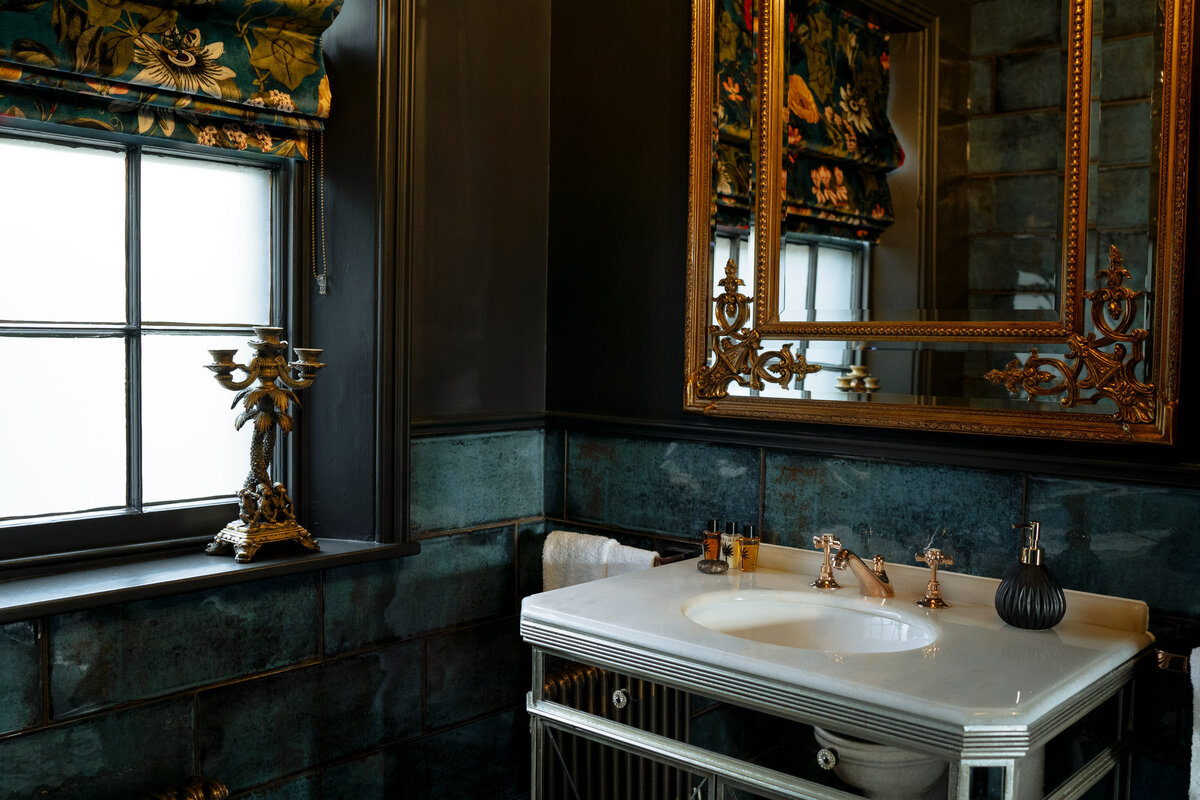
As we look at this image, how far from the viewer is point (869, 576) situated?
1723mm

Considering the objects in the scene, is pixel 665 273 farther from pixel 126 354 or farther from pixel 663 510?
pixel 126 354

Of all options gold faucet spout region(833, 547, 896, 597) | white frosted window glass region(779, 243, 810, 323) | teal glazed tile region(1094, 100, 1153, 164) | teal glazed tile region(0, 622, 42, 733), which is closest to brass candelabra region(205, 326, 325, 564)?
teal glazed tile region(0, 622, 42, 733)

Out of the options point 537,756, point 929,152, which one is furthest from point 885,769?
point 929,152

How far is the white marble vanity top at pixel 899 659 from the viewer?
122 centimetres

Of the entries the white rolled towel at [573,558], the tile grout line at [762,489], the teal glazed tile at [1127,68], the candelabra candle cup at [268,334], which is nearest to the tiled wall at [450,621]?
the tile grout line at [762,489]

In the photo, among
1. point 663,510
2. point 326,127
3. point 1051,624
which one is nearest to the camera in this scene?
point 1051,624

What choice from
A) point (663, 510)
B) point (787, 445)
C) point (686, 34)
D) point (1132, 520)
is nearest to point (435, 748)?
point (663, 510)

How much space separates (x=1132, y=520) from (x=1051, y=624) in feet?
0.67

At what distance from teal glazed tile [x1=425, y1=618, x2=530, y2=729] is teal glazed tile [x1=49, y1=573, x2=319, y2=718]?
30cm

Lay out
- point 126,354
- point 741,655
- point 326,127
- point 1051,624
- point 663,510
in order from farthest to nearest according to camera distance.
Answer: point 663,510 < point 326,127 < point 126,354 < point 1051,624 < point 741,655

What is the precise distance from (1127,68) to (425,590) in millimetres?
1548

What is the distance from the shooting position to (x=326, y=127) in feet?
6.63

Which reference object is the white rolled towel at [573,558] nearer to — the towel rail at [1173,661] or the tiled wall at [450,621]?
the tiled wall at [450,621]

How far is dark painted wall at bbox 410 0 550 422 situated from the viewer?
6.88ft
